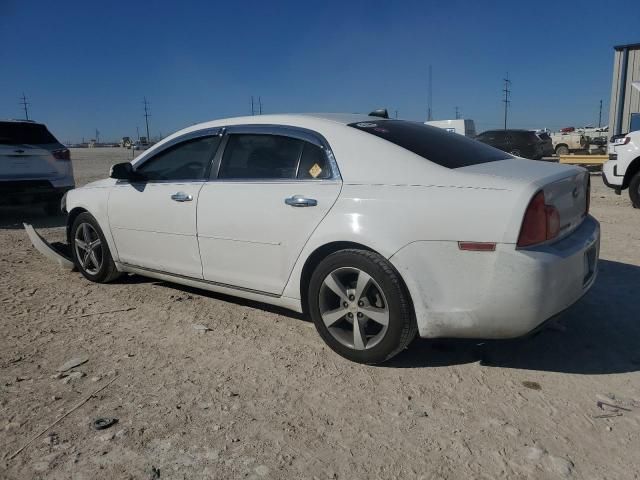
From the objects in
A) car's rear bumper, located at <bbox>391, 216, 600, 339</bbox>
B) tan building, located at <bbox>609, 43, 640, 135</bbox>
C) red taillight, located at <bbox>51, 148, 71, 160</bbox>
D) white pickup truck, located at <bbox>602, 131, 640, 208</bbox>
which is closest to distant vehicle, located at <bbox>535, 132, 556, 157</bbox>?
tan building, located at <bbox>609, 43, 640, 135</bbox>

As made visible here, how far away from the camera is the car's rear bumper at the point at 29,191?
812 cm

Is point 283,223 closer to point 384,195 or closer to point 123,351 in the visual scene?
point 384,195

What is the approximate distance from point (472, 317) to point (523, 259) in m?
0.41

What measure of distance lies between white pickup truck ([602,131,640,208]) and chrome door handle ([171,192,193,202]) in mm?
8151

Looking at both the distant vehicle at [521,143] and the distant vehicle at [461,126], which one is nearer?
the distant vehicle at [521,143]

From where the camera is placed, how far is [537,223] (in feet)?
8.64

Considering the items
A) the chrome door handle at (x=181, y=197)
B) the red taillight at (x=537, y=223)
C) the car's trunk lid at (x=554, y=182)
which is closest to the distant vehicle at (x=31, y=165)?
the chrome door handle at (x=181, y=197)

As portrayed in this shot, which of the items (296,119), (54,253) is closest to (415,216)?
(296,119)

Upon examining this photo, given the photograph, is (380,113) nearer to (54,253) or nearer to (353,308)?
(353,308)

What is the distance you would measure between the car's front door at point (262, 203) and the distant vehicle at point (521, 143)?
20.1 meters

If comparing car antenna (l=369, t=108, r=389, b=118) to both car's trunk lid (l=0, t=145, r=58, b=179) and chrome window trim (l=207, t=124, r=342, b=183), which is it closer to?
chrome window trim (l=207, t=124, r=342, b=183)

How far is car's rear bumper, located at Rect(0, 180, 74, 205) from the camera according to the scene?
8116 millimetres

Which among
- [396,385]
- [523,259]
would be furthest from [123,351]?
[523,259]

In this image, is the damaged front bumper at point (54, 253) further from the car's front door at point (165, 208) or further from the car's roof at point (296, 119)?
the car's roof at point (296, 119)
